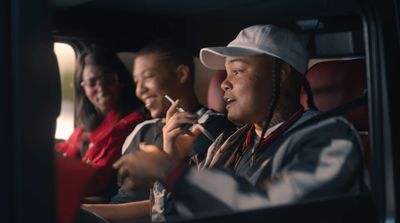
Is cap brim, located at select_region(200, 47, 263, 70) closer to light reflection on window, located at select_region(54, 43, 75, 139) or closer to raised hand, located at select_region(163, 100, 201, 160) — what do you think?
raised hand, located at select_region(163, 100, 201, 160)

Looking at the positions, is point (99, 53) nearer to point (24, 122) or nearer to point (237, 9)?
point (237, 9)

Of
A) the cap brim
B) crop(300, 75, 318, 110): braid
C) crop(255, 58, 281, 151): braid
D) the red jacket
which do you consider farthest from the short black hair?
crop(300, 75, 318, 110): braid

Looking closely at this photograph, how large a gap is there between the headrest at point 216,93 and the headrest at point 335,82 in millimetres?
282

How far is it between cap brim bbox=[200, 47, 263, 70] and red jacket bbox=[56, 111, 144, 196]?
284 millimetres

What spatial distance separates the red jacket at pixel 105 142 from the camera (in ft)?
6.73

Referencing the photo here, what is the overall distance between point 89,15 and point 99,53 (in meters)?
0.16

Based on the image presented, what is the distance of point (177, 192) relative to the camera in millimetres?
1763

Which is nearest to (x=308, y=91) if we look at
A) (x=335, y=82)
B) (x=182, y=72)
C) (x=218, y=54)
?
(x=335, y=82)

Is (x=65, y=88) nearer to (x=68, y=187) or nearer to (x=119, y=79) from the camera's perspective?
(x=68, y=187)

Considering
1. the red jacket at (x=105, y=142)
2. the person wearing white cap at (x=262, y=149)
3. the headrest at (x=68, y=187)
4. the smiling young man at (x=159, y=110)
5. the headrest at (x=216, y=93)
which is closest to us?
the headrest at (x=68, y=187)

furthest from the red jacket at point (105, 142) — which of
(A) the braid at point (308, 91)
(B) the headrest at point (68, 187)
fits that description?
(A) the braid at point (308, 91)

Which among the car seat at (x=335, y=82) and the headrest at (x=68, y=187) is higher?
the car seat at (x=335, y=82)

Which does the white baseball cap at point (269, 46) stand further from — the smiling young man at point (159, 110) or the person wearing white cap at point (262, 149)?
the smiling young man at point (159, 110)

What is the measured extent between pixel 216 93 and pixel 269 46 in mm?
294
